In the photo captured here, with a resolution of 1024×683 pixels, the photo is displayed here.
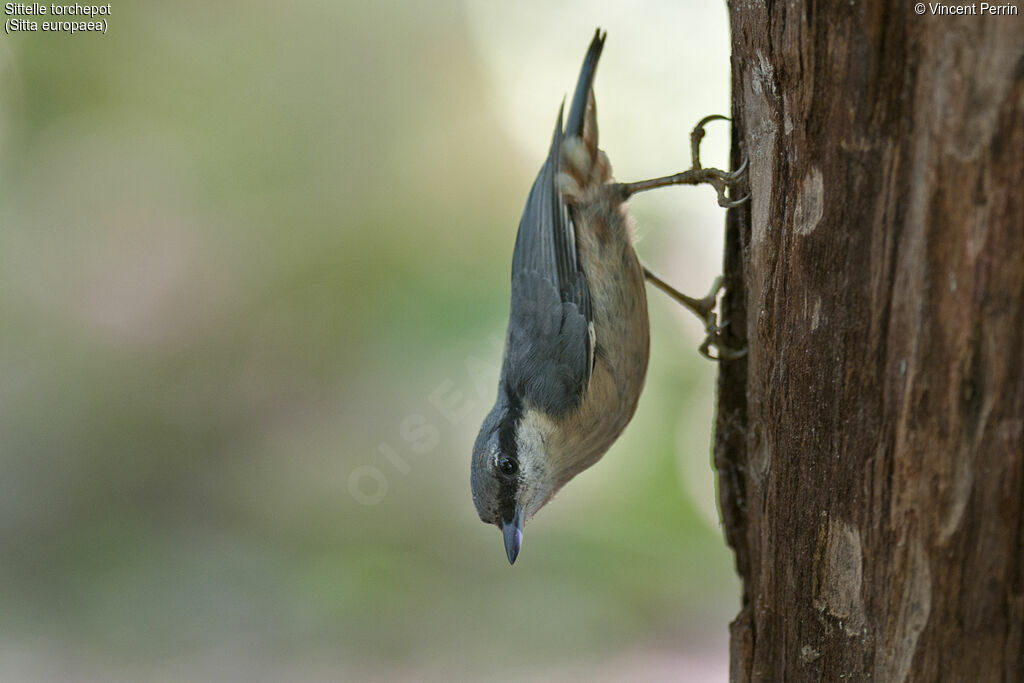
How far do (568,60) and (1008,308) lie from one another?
3198 mm

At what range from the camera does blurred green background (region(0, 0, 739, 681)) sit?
3844mm

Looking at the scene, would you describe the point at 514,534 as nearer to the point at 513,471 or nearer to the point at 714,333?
the point at 513,471

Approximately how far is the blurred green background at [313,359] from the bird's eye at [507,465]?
4.17ft

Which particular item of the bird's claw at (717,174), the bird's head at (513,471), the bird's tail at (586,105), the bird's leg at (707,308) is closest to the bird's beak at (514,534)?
the bird's head at (513,471)

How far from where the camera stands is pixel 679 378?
12.6ft

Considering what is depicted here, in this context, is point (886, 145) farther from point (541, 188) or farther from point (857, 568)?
point (541, 188)

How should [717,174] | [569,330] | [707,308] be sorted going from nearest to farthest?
[717,174]
[569,330]
[707,308]

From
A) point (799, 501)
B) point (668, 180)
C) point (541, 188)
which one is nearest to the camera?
point (799, 501)

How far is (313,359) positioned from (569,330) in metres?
2.08

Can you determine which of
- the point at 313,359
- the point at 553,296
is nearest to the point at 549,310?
the point at 553,296

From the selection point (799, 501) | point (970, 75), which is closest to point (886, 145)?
point (970, 75)

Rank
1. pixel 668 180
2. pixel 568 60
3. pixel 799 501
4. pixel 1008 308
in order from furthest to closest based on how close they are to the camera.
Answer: pixel 568 60 < pixel 668 180 < pixel 799 501 < pixel 1008 308

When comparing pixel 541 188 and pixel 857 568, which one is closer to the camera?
pixel 857 568

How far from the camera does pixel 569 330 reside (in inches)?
112
